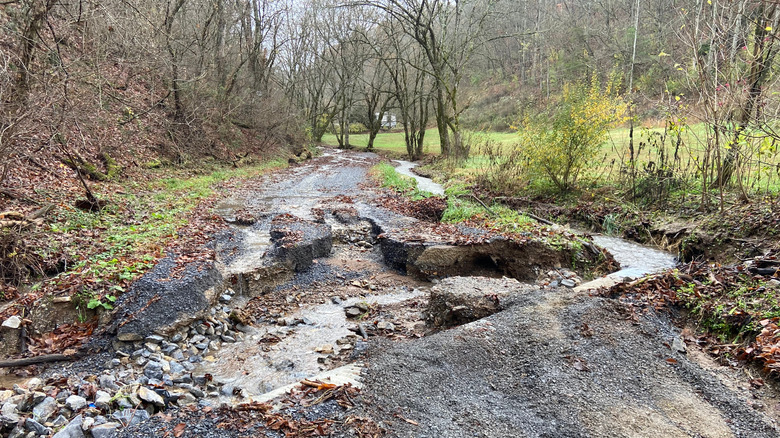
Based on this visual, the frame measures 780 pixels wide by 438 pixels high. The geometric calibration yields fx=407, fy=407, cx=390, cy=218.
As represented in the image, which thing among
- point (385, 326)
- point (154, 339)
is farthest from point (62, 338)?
point (385, 326)

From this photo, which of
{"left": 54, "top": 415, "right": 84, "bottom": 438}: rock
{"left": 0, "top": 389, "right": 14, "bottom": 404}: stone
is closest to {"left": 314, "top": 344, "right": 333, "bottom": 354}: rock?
{"left": 54, "top": 415, "right": 84, "bottom": 438}: rock

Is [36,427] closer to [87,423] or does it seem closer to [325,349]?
[87,423]

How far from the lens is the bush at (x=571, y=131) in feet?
32.9

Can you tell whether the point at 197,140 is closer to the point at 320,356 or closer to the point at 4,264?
the point at 4,264

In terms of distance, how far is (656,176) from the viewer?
9484 mm

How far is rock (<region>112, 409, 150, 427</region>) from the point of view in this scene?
9.59ft

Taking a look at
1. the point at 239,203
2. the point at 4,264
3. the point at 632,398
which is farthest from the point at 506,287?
the point at 239,203

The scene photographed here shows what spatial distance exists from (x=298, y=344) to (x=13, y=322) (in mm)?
2834

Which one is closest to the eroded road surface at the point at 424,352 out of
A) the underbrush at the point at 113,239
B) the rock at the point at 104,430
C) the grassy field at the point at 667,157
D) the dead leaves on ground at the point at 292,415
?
the dead leaves on ground at the point at 292,415

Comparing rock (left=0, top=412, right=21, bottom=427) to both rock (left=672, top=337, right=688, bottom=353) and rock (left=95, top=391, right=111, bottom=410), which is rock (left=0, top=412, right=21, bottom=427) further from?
rock (left=672, top=337, right=688, bottom=353)

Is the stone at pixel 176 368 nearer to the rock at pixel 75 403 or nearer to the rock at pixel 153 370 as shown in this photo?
the rock at pixel 153 370

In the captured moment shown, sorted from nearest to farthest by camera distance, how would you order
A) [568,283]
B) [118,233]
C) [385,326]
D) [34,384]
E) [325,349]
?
[34,384]
[325,349]
[385,326]
[568,283]
[118,233]

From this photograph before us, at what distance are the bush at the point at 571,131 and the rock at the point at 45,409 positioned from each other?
10892mm

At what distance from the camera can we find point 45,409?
309 centimetres
